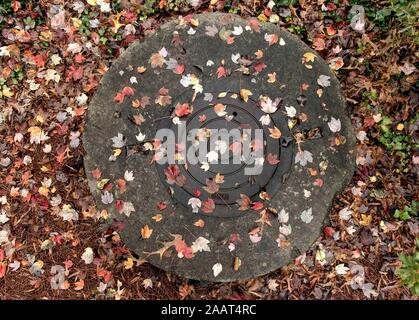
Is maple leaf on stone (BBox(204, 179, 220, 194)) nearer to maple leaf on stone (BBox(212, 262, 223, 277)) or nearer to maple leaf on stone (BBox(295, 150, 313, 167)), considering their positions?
maple leaf on stone (BBox(212, 262, 223, 277))

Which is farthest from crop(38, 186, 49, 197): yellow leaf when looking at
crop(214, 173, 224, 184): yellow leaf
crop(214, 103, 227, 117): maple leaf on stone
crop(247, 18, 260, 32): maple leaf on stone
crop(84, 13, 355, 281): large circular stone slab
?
crop(247, 18, 260, 32): maple leaf on stone

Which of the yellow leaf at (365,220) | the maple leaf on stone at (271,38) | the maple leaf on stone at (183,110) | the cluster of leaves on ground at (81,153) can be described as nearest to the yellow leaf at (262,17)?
the cluster of leaves on ground at (81,153)

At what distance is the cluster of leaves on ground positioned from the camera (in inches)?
143

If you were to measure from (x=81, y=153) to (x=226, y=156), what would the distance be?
56.6 inches

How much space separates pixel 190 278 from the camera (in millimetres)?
3398

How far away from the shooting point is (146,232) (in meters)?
3.45

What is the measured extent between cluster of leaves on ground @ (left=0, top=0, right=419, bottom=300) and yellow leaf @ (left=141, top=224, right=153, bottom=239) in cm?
35

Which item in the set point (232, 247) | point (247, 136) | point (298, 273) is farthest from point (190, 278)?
point (247, 136)

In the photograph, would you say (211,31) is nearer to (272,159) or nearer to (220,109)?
(220,109)

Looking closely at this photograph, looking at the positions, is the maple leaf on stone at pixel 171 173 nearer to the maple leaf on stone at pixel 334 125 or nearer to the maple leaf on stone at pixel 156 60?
the maple leaf on stone at pixel 156 60

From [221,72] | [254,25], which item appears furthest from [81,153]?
[254,25]

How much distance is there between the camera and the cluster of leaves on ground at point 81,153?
362 centimetres

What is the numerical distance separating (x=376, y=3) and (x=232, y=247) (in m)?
2.79

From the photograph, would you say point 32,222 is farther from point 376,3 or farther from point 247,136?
point 376,3
